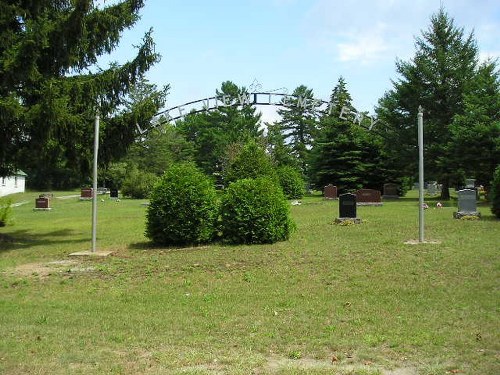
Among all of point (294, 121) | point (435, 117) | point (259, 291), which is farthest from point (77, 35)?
point (294, 121)

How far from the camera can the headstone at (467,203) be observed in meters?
17.8

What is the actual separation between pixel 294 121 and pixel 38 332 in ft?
252

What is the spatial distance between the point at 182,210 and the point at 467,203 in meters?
10.00

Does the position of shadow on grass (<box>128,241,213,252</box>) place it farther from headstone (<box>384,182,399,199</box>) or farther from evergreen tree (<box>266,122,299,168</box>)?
evergreen tree (<box>266,122,299,168</box>)

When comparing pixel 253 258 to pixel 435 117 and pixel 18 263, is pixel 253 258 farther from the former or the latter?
pixel 435 117

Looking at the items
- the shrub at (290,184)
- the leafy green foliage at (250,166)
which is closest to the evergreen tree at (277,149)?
the shrub at (290,184)

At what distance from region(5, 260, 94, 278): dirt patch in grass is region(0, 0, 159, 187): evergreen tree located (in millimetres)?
3738

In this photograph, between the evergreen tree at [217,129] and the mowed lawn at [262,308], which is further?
the evergreen tree at [217,129]

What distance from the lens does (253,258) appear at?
36.5 feet

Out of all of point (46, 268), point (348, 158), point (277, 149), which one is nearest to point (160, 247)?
point (46, 268)

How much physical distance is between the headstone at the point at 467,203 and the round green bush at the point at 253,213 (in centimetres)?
736

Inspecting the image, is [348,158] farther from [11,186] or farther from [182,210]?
[11,186]

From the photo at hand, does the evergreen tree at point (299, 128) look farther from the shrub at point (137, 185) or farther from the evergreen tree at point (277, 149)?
the shrub at point (137, 185)

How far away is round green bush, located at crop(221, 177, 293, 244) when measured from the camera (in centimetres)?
1304
